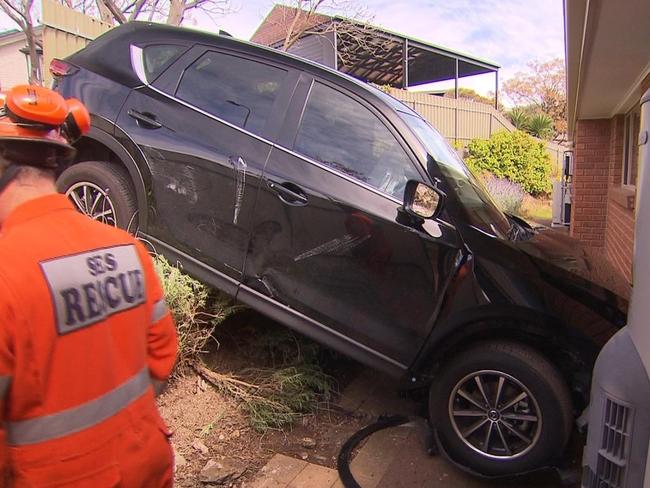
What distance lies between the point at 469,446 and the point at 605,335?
96 cm

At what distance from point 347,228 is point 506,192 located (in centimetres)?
1243

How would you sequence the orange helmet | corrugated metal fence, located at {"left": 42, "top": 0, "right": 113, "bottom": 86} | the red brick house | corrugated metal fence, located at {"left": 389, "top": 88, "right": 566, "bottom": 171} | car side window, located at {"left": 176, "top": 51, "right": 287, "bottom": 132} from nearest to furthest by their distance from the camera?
the orange helmet, car side window, located at {"left": 176, "top": 51, "right": 287, "bottom": 132}, the red brick house, corrugated metal fence, located at {"left": 42, "top": 0, "right": 113, "bottom": 86}, corrugated metal fence, located at {"left": 389, "top": 88, "right": 566, "bottom": 171}

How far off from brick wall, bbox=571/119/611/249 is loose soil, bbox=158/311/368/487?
7.73 metres

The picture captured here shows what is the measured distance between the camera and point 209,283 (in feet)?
11.6

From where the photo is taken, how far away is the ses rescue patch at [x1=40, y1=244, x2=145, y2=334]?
1274mm

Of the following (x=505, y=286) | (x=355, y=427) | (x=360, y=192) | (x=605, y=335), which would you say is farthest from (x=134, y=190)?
(x=605, y=335)

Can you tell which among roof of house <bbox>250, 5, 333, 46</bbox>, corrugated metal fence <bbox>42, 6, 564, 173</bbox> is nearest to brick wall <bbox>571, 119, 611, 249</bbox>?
corrugated metal fence <bbox>42, 6, 564, 173</bbox>

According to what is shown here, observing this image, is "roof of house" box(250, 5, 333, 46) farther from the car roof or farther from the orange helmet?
the orange helmet

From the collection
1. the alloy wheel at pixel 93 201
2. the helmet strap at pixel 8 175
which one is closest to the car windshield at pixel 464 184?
the alloy wheel at pixel 93 201

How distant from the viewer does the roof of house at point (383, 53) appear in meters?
14.8

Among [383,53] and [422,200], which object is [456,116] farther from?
[422,200]

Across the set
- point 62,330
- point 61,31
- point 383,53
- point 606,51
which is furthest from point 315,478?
point 383,53

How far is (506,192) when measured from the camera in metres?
14.7

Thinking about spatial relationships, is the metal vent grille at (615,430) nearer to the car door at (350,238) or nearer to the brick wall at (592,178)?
the car door at (350,238)
